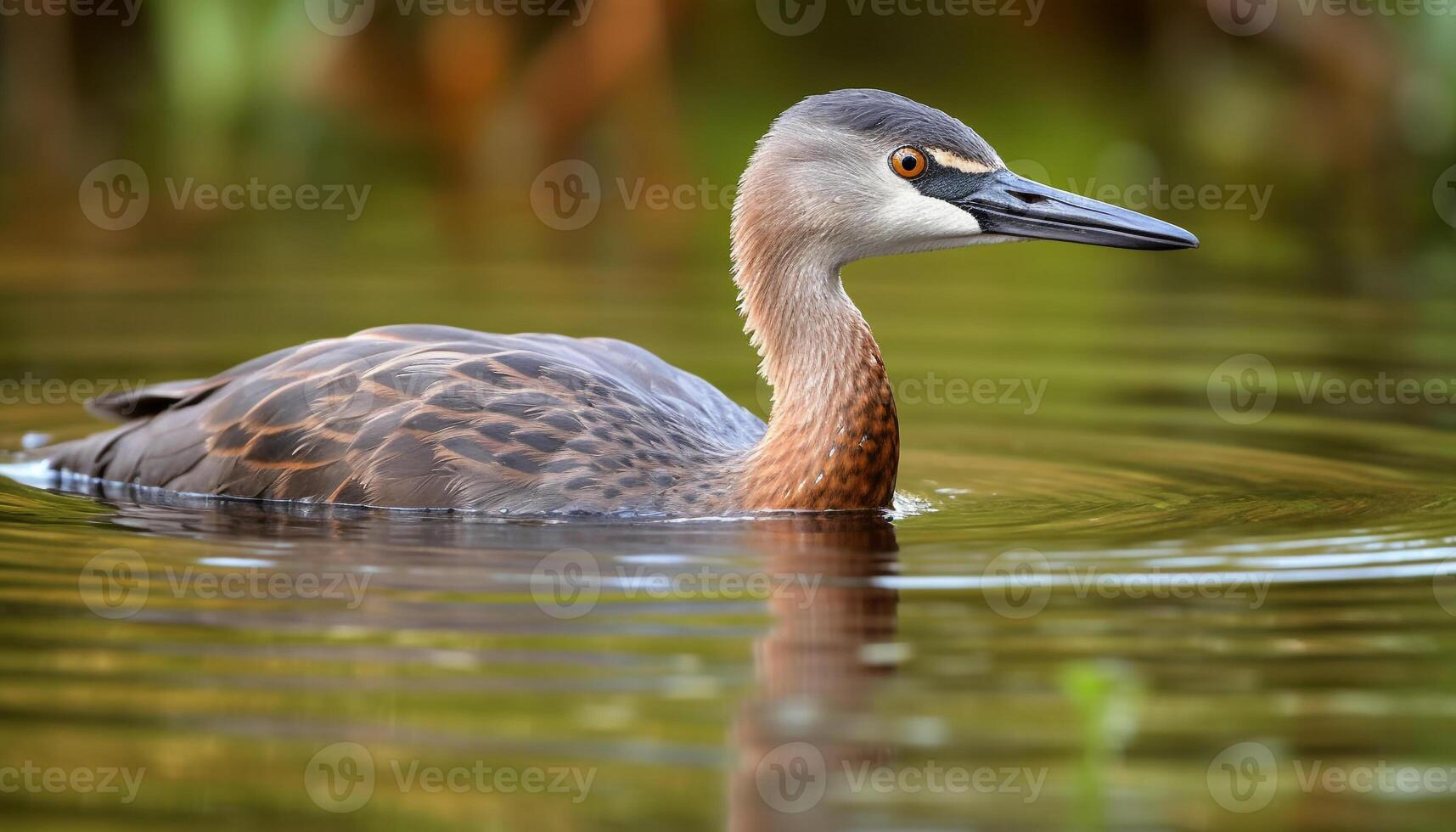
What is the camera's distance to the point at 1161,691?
650 centimetres

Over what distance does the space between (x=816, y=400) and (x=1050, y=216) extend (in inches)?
53.4

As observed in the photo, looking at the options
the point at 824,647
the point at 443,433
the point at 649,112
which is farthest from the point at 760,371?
the point at 649,112

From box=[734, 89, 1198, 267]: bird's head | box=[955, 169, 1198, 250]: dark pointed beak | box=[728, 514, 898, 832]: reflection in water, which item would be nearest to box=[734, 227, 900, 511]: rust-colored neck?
box=[734, 89, 1198, 267]: bird's head

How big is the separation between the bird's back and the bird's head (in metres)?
1.07

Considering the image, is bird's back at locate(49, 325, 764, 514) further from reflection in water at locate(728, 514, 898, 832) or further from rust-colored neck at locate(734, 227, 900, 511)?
reflection in water at locate(728, 514, 898, 832)

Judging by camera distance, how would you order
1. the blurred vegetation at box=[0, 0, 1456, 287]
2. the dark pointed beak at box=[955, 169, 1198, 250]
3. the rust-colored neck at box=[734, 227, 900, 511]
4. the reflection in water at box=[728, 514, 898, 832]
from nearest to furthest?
the reflection in water at box=[728, 514, 898, 832]
the dark pointed beak at box=[955, 169, 1198, 250]
the rust-colored neck at box=[734, 227, 900, 511]
the blurred vegetation at box=[0, 0, 1456, 287]

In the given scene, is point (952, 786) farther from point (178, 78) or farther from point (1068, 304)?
point (178, 78)

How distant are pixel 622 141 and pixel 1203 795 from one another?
48.7 ft

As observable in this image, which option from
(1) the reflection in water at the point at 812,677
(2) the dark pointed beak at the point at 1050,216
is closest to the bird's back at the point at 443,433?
(1) the reflection in water at the point at 812,677

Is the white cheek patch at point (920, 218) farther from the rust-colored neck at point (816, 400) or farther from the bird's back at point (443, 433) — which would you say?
the bird's back at point (443, 433)

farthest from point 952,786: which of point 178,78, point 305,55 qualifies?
point 178,78

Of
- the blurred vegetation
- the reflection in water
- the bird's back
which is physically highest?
the blurred vegetation

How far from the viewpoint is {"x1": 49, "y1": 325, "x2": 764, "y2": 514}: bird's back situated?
9.38 m

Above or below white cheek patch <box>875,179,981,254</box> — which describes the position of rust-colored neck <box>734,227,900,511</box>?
below
